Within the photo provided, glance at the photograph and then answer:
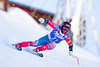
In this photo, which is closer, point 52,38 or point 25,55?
point 25,55

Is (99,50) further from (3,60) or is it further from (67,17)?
(3,60)

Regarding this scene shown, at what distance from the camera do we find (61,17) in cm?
1356

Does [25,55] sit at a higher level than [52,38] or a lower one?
lower

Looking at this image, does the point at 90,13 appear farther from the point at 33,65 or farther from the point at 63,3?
the point at 33,65

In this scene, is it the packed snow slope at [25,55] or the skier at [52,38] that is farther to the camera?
the skier at [52,38]

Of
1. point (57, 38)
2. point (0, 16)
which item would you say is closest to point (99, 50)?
point (0, 16)

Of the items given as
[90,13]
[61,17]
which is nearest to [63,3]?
[61,17]

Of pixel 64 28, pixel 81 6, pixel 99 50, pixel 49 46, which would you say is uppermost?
pixel 81 6

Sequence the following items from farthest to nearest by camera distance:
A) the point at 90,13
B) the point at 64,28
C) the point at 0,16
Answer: the point at 90,13 → the point at 0,16 → the point at 64,28

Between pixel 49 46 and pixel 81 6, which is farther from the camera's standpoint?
pixel 81 6

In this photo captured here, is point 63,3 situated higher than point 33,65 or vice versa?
point 63,3

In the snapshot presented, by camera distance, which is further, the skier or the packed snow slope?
the skier

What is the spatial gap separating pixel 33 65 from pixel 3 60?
528 mm

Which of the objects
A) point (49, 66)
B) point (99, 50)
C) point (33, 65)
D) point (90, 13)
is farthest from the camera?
point (90, 13)
